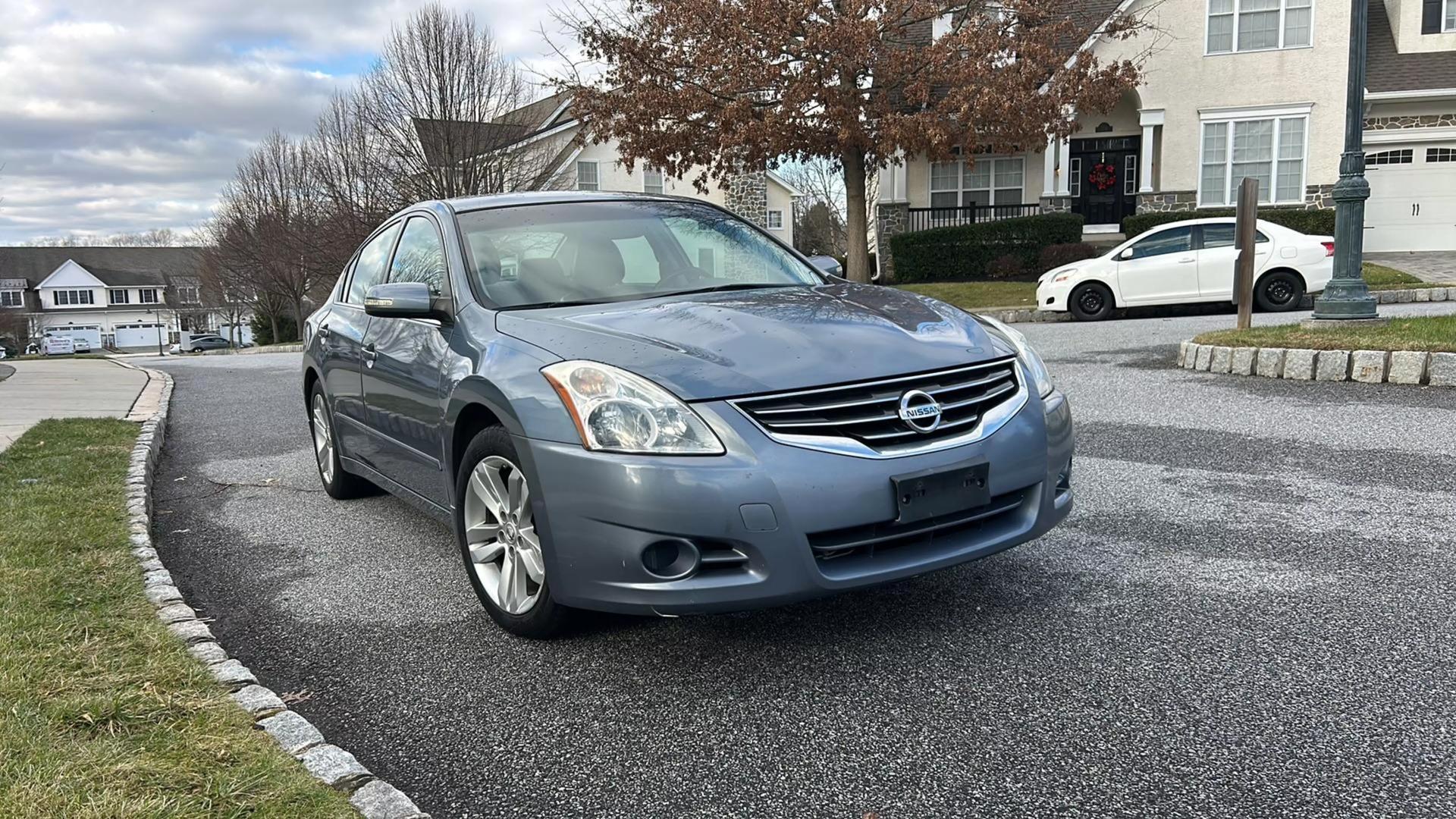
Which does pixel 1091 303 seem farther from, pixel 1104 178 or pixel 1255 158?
pixel 1104 178

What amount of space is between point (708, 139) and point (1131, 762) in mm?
19518

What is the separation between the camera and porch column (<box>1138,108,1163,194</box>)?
24.7 metres

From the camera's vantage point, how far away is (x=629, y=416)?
10.1 feet

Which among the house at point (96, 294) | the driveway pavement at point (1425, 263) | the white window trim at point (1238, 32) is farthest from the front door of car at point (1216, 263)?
the house at point (96, 294)

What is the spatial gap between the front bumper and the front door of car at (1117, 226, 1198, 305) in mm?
14055

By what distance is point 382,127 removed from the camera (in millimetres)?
28734

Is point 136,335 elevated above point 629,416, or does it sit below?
below

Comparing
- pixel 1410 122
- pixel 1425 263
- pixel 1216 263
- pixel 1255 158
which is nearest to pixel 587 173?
pixel 1255 158

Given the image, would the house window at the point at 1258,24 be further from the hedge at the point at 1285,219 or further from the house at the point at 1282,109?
the hedge at the point at 1285,219

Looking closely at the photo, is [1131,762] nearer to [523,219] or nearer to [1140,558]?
[1140,558]

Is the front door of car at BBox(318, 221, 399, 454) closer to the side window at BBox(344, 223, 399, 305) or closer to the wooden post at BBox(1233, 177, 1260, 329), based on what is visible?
the side window at BBox(344, 223, 399, 305)

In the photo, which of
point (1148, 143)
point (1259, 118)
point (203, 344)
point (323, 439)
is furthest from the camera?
point (203, 344)

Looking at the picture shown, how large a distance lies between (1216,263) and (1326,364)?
7334 mm

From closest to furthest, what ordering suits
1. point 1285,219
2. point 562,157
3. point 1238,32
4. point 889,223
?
point 1285,219 < point 1238,32 < point 889,223 < point 562,157
